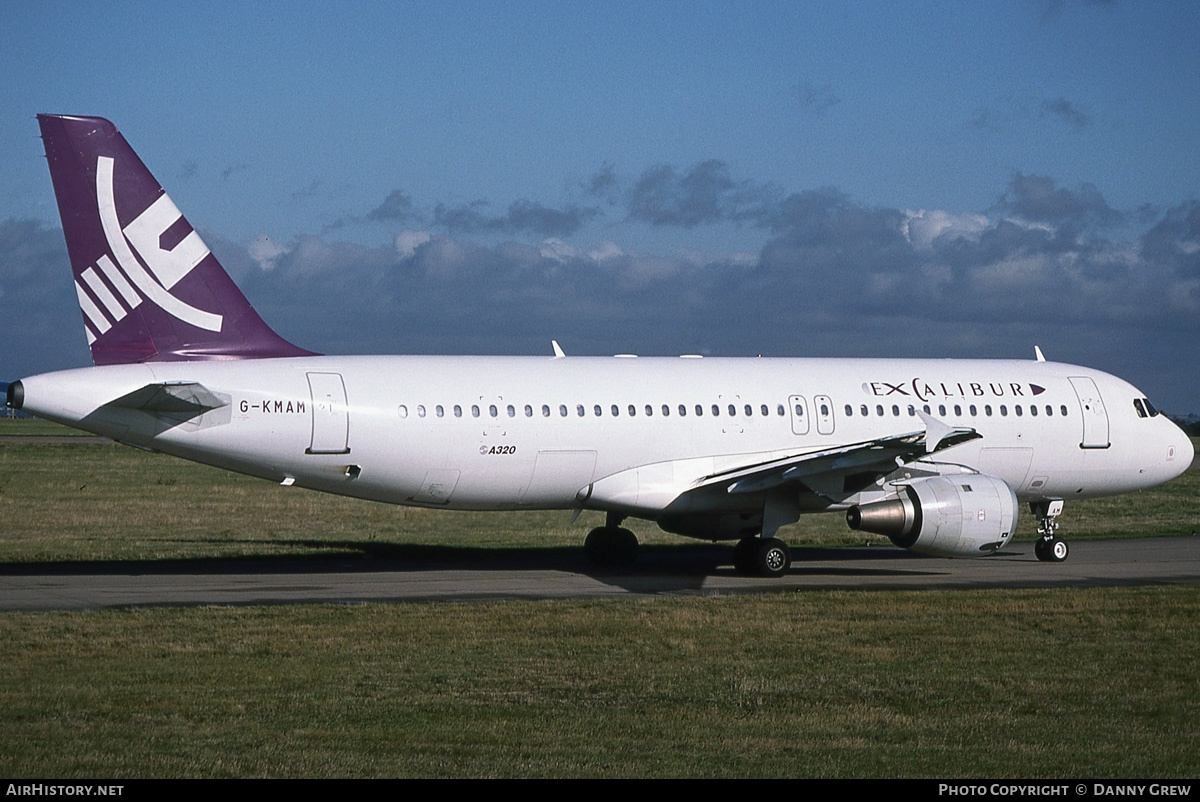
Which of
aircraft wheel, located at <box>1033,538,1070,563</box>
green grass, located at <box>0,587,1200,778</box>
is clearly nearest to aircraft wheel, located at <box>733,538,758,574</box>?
green grass, located at <box>0,587,1200,778</box>

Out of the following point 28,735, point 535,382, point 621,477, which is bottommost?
point 28,735

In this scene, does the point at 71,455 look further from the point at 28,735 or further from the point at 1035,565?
the point at 28,735

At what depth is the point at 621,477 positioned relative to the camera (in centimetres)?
2405

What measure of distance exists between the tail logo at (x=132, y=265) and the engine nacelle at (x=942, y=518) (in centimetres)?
1166

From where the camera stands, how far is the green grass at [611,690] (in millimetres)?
10195

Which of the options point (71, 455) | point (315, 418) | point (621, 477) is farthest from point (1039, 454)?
point (71, 455)

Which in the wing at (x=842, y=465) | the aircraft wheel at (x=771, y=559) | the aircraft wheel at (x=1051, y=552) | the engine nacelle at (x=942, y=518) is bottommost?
the aircraft wheel at (x=771, y=559)

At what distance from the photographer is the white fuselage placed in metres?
21.0

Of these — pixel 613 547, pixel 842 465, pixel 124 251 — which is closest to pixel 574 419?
pixel 613 547

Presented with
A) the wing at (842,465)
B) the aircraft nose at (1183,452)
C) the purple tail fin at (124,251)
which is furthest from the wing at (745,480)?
the aircraft nose at (1183,452)

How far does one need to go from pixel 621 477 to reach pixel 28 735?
14256mm

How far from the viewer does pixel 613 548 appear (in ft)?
84.3

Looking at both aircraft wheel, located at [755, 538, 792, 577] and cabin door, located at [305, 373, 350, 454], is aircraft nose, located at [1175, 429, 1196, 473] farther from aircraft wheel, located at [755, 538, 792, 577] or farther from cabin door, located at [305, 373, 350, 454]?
cabin door, located at [305, 373, 350, 454]

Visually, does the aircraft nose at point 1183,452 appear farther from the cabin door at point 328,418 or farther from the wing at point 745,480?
the cabin door at point 328,418
